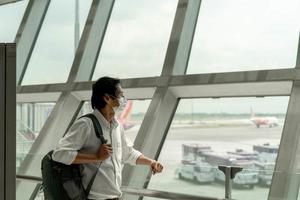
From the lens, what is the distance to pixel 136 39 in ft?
18.9

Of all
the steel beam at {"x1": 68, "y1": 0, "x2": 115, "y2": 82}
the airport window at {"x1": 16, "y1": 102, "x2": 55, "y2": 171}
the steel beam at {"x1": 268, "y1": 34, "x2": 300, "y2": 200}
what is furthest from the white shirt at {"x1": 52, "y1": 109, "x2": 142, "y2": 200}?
the airport window at {"x1": 16, "y1": 102, "x2": 55, "y2": 171}

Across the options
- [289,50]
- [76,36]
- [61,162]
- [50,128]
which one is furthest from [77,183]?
[76,36]

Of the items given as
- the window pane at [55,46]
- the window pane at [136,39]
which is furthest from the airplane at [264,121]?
the window pane at [55,46]

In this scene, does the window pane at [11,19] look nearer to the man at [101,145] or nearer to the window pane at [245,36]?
the window pane at [245,36]

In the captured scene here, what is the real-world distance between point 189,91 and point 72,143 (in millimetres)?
2645

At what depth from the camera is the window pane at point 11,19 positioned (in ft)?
24.8

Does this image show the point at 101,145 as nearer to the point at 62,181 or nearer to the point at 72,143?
the point at 72,143

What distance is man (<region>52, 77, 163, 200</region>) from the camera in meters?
2.46

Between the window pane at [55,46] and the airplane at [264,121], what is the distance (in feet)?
9.26

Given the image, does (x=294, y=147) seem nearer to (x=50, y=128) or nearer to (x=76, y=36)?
(x=50, y=128)

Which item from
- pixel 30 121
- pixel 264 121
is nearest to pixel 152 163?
pixel 264 121

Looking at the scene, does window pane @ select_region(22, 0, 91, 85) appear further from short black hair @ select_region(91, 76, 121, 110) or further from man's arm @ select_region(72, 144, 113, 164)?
man's arm @ select_region(72, 144, 113, 164)

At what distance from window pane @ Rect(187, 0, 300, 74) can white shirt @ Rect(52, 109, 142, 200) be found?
7.54 ft

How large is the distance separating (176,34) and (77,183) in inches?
111
